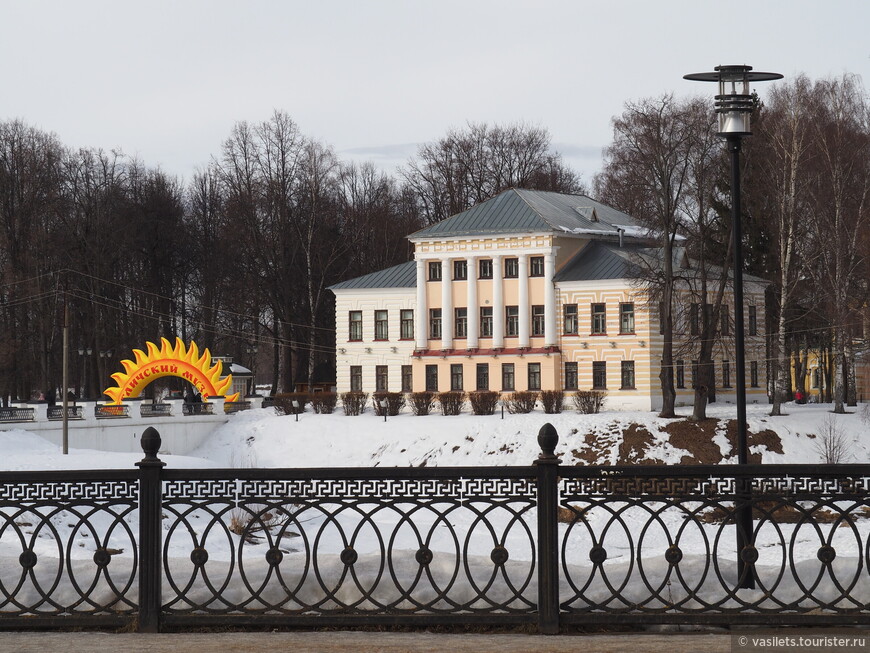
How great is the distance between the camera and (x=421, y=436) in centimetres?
4216

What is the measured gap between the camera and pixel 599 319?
1882 inches

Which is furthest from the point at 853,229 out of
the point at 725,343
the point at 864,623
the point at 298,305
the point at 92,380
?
the point at 864,623

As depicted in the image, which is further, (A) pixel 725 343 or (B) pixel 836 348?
(A) pixel 725 343

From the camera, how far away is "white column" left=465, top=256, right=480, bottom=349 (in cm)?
4994

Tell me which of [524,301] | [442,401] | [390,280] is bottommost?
[442,401]

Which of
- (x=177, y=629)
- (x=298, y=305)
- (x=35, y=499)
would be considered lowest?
(x=177, y=629)

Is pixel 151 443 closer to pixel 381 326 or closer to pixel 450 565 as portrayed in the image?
pixel 450 565

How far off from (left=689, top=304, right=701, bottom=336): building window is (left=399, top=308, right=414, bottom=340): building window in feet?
38.2

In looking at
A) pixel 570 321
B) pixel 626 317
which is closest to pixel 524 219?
pixel 570 321

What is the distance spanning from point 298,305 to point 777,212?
2454cm

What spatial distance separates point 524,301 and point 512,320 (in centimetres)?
112

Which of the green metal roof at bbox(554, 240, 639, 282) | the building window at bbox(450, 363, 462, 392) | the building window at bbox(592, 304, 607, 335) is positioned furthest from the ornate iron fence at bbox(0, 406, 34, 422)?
the building window at bbox(592, 304, 607, 335)

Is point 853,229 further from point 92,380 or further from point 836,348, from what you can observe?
point 92,380

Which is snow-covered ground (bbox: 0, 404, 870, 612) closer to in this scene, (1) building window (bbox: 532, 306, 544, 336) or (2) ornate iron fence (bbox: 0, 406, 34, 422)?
(2) ornate iron fence (bbox: 0, 406, 34, 422)
